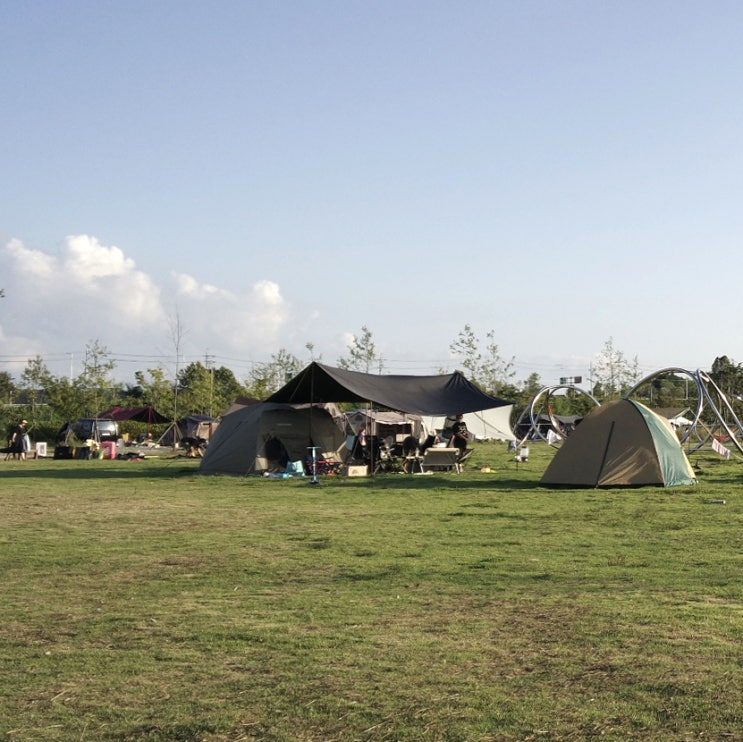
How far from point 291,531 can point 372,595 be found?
474cm

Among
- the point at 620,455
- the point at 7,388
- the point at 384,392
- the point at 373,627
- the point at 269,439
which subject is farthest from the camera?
the point at 7,388

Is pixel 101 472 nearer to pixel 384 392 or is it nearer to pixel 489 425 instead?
pixel 384 392

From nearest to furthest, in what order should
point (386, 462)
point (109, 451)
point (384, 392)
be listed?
1. point (384, 392)
2. point (386, 462)
3. point (109, 451)

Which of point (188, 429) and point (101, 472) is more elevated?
point (188, 429)

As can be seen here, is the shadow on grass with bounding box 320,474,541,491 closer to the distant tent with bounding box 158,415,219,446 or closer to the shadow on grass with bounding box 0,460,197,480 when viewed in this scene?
the shadow on grass with bounding box 0,460,197,480

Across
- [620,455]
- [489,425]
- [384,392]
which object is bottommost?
[620,455]

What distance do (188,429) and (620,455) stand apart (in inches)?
1126

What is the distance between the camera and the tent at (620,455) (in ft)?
63.2

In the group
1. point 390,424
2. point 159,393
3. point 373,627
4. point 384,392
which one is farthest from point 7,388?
point 373,627

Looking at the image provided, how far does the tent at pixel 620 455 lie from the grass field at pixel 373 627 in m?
4.80

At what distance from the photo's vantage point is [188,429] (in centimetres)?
4484

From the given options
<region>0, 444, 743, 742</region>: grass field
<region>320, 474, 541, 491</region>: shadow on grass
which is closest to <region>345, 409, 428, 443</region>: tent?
<region>320, 474, 541, 491</region>: shadow on grass

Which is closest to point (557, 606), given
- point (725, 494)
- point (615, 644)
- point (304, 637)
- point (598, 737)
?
point (615, 644)

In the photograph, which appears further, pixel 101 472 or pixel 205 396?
pixel 205 396
